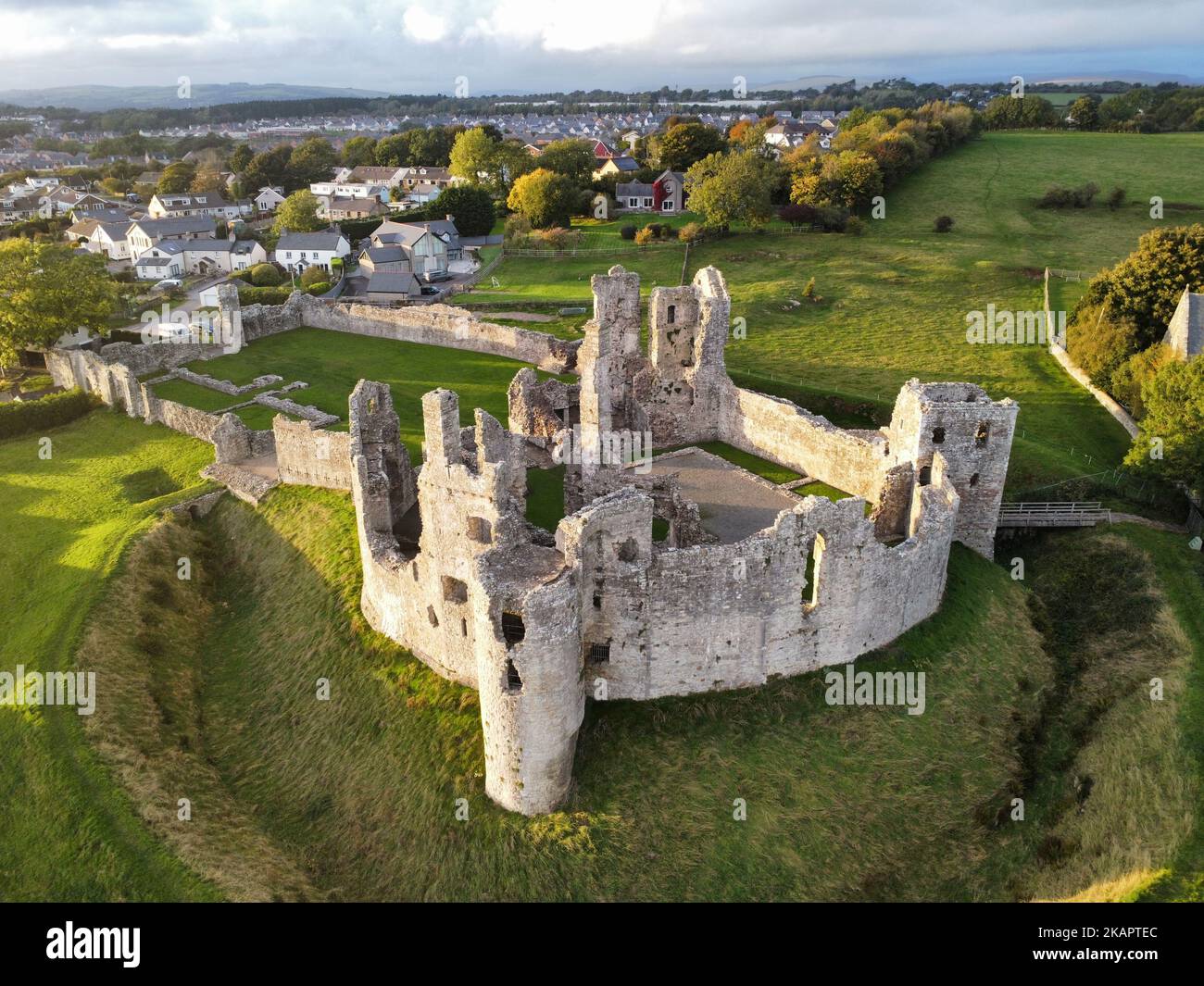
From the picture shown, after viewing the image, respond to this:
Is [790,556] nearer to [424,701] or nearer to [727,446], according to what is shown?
[424,701]

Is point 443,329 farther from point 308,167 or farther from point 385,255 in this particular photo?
point 308,167

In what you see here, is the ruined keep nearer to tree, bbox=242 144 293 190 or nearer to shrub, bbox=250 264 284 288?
shrub, bbox=250 264 284 288

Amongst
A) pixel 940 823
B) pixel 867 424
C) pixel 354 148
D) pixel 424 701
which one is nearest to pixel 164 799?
pixel 424 701

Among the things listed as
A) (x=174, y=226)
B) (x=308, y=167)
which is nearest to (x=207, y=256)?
(x=174, y=226)

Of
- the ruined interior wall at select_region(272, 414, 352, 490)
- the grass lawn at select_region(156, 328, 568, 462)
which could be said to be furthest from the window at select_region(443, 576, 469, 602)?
the grass lawn at select_region(156, 328, 568, 462)

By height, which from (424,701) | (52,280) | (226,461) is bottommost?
(424,701)

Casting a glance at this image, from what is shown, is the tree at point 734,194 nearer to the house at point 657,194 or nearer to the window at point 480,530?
the house at point 657,194

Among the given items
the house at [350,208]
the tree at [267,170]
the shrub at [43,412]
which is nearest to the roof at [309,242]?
the house at [350,208]
